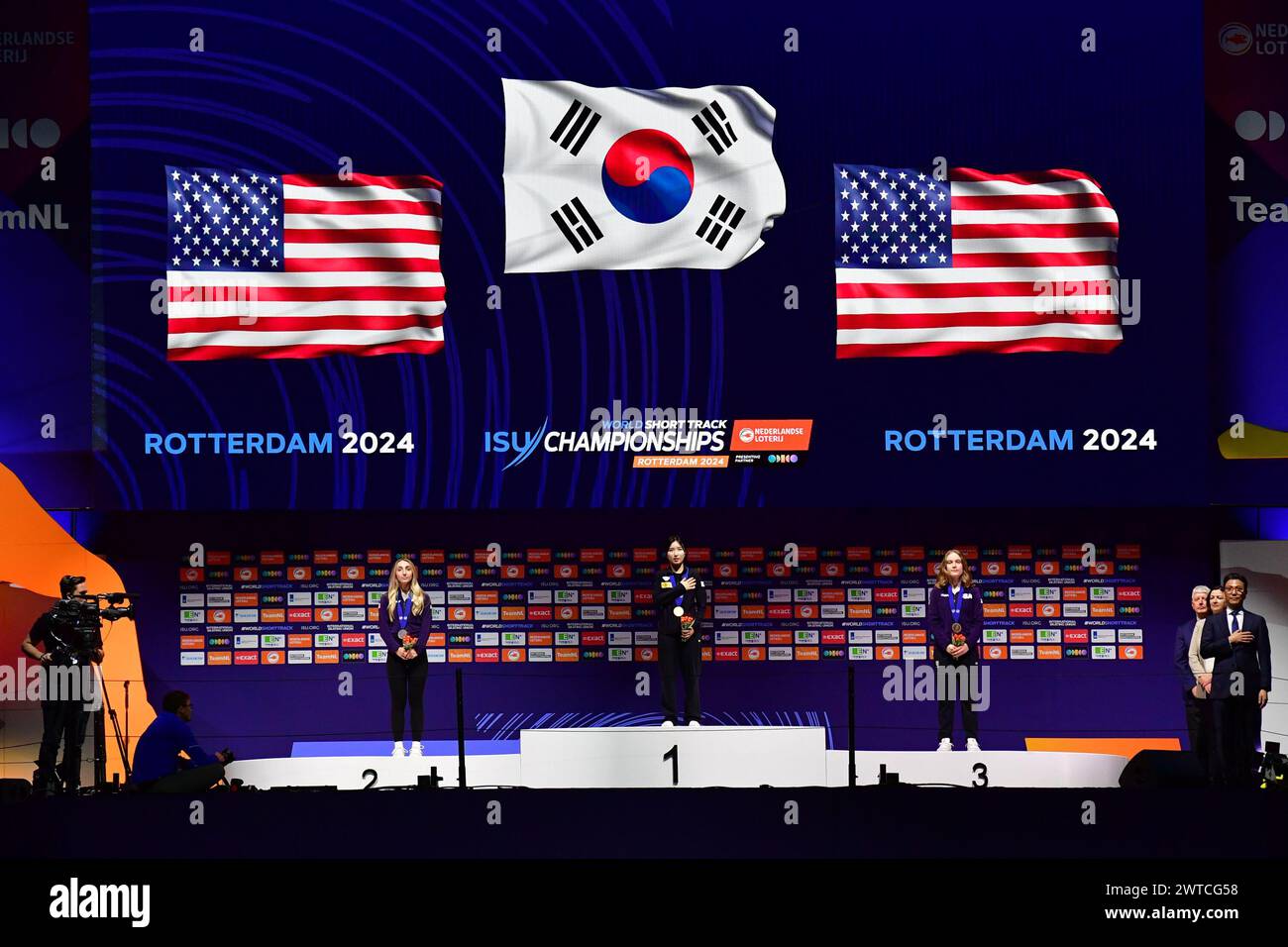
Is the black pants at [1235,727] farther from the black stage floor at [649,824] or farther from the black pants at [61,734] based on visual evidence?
the black pants at [61,734]

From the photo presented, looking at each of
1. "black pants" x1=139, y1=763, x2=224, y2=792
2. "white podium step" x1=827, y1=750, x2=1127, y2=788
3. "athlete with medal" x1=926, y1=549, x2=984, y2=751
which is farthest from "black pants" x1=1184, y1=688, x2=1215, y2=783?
"black pants" x1=139, y1=763, x2=224, y2=792

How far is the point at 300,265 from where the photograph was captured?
12.7m

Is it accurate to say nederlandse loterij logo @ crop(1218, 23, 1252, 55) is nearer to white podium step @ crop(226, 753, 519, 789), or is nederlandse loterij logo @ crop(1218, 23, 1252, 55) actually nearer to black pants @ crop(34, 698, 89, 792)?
white podium step @ crop(226, 753, 519, 789)

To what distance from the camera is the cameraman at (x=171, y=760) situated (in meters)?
10.3

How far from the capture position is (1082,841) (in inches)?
392

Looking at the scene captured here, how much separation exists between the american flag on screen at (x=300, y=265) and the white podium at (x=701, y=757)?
3.68 m

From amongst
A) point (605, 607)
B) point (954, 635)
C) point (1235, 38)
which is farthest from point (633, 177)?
point (1235, 38)

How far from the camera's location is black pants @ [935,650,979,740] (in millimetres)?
11742

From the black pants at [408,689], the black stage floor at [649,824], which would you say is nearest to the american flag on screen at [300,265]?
the black pants at [408,689]

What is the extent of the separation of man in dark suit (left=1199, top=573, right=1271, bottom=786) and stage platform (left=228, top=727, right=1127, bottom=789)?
96 centimetres

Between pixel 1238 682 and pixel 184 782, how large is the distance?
22.6 feet

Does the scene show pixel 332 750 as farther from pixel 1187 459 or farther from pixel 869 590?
pixel 1187 459
